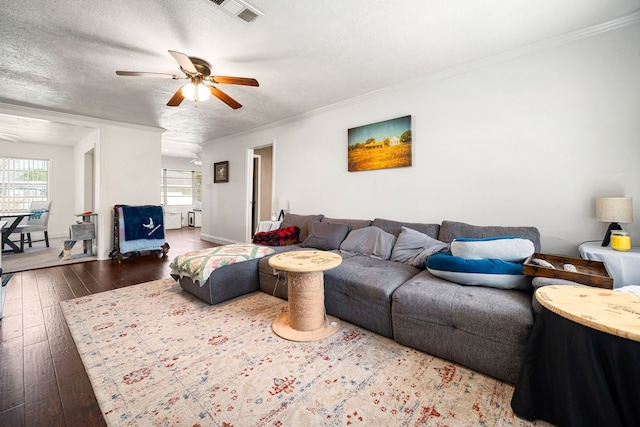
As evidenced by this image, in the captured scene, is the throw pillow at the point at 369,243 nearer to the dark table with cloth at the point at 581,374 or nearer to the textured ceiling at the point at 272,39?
the dark table with cloth at the point at 581,374

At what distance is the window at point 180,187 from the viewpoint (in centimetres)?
889

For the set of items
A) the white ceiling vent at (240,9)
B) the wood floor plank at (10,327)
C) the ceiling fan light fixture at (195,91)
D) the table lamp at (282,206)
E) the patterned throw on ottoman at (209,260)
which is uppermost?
the white ceiling vent at (240,9)

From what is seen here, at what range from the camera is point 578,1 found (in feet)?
5.98

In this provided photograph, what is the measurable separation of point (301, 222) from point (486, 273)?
259 centimetres

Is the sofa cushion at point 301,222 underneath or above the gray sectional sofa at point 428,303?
above

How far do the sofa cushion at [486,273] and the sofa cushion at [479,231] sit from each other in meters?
0.59

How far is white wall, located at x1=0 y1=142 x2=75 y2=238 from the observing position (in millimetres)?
6332

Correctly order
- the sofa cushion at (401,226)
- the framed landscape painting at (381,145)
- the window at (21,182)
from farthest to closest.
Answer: the window at (21,182) < the framed landscape painting at (381,145) < the sofa cushion at (401,226)

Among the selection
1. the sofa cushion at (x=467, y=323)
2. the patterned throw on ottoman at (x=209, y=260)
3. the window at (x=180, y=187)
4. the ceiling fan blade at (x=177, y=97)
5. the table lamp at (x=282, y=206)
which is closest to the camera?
the sofa cushion at (x=467, y=323)

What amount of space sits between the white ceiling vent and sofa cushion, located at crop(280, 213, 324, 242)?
8.19ft

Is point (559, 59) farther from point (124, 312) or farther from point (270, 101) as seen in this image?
point (124, 312)

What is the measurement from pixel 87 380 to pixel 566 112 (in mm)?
4055

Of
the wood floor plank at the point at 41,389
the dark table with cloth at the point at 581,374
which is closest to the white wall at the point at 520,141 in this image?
the dark table with cloth at the point at 581,374

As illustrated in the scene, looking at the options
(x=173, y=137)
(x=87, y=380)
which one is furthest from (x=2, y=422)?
(x=173, y=137)
